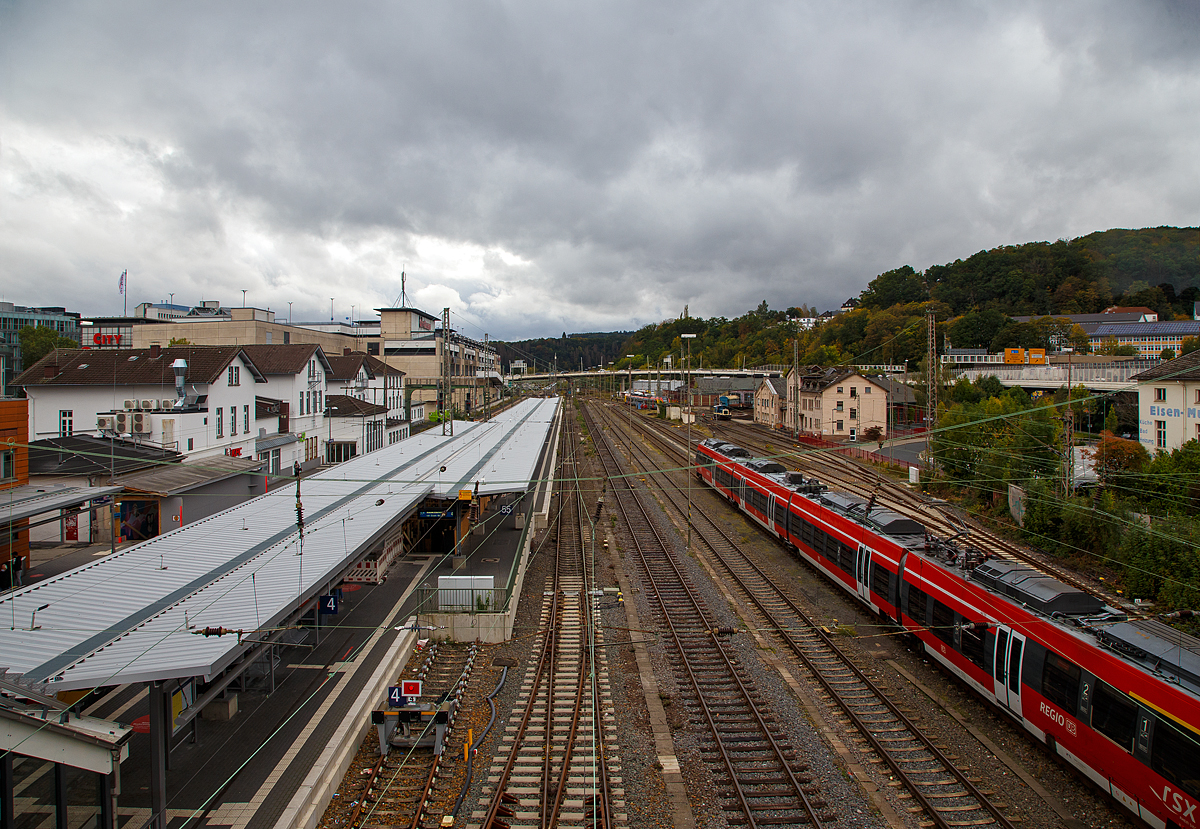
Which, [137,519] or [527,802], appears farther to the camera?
[137,519]

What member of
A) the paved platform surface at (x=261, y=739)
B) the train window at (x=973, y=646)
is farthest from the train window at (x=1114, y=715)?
the paved platform surface at (x=261, y=739)

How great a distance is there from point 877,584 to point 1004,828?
5.99m

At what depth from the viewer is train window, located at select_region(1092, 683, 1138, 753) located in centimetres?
705

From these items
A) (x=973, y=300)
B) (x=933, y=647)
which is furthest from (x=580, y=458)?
(x=973, y=300)

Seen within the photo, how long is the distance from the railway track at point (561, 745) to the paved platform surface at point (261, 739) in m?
2.40

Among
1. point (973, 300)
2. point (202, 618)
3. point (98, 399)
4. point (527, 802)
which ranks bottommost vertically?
point (527, 802)

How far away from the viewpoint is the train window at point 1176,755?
6.31 m

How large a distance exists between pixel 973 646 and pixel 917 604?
1.76 meters

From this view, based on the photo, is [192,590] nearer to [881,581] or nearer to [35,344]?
[881,581]

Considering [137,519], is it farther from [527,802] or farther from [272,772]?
[527,802]

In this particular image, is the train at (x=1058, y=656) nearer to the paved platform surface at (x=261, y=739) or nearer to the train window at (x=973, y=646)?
the train window at (x=973, y=646)

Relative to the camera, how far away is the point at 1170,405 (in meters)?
24.0

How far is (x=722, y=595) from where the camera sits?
15.8 m

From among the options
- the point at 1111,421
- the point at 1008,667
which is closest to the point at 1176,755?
the point at 1008,667
